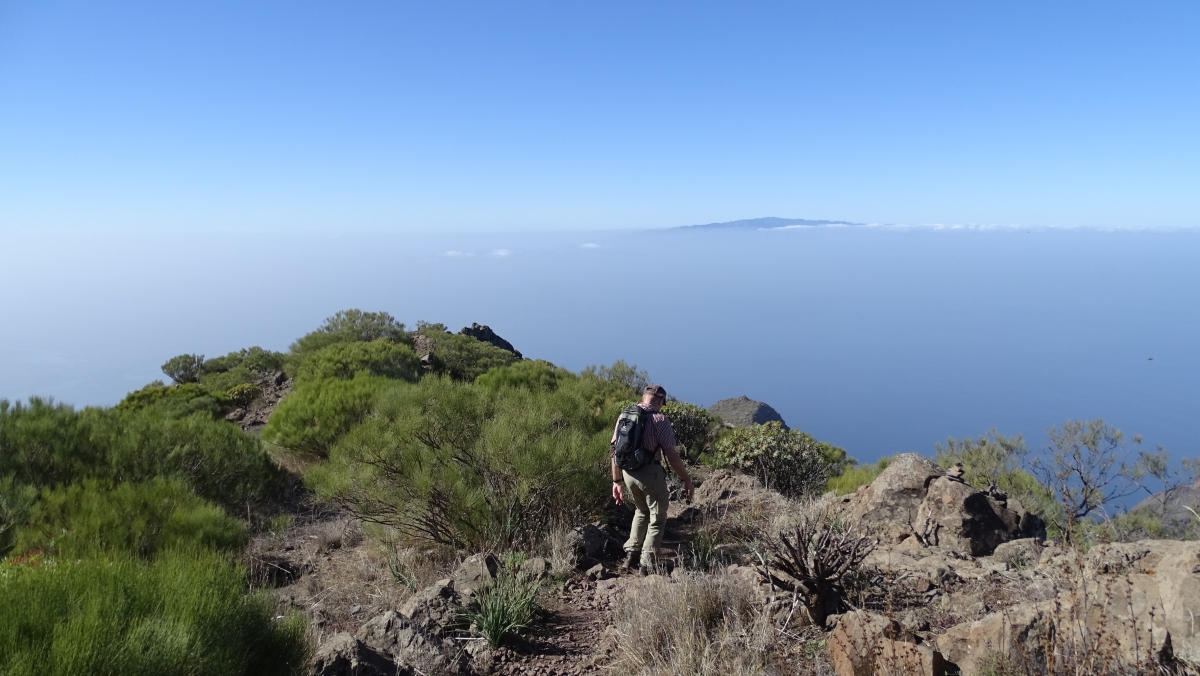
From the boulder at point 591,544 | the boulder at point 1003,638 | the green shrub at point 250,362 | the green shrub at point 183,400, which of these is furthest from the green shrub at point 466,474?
the green shrub at point 250,362

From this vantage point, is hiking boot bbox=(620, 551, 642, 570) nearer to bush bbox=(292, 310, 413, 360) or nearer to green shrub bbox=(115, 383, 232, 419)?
green shrub bbox=(115, 383, 232, 419)

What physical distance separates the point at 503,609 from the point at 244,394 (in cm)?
1842

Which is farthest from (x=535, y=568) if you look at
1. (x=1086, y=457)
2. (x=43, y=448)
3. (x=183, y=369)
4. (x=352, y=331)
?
(x=183, y=369)

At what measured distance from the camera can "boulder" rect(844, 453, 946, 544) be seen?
248 inches

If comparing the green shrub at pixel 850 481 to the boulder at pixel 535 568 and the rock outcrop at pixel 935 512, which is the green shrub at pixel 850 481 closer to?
the rock outcrop at pixel 935 512

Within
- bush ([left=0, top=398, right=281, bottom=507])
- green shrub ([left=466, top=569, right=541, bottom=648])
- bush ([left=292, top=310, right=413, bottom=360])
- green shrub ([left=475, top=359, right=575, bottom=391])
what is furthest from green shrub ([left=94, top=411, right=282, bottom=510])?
bush ([left=292, top=310, right=413, bottom=360])

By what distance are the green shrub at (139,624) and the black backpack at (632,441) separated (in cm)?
303

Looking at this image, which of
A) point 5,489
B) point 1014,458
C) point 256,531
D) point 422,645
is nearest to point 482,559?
point 422,645

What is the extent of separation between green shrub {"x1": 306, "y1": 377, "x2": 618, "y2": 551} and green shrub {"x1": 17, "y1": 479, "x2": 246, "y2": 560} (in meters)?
1.04

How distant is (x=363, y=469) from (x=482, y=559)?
198 centimetres

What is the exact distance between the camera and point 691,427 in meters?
13.0

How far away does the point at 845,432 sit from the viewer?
190m

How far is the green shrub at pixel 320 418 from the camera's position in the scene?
34.6 feet

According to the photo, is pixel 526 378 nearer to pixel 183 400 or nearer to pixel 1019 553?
pixel 1019 553
